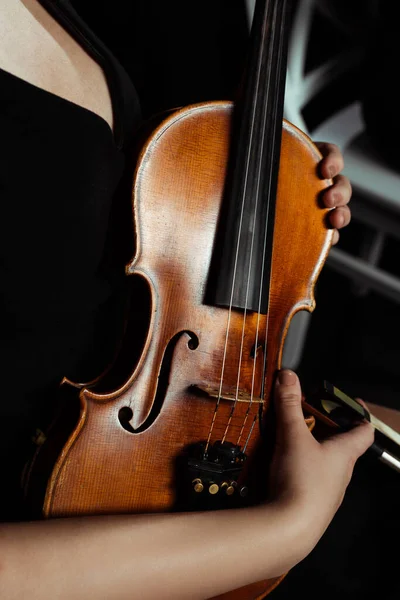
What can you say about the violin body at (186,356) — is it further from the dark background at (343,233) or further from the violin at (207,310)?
the dark background at (343,233)

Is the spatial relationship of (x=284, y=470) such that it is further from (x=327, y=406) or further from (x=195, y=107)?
(x=195, y=107)

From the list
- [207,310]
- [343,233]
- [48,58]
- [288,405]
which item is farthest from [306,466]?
[343,233]

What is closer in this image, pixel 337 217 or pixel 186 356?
pixel 186 356

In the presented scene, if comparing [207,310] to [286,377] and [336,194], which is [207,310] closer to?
[286,377]

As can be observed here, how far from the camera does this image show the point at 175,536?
40 centimetres

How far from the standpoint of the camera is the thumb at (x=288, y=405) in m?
0.53

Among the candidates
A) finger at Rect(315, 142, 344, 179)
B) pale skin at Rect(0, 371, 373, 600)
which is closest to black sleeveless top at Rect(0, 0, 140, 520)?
pale skin at Rect(0, 371, 373, 600)

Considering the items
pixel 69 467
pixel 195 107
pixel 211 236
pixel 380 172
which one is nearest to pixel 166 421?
pixel 69 467

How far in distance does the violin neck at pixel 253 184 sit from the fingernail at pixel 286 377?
2.9 inches

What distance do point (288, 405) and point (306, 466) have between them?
2.9 inches

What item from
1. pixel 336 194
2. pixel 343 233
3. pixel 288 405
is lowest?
pixel 288 405

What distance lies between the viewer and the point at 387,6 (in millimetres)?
1296

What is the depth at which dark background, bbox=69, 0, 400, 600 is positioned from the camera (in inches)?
28.0

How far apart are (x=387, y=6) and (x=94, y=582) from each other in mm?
1413
